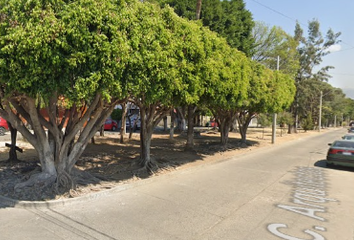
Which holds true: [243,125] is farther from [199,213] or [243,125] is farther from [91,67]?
[91,67]

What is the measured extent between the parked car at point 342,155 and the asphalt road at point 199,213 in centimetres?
294

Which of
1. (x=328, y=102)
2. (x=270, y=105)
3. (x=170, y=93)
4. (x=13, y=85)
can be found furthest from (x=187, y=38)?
(x=328, y=102)

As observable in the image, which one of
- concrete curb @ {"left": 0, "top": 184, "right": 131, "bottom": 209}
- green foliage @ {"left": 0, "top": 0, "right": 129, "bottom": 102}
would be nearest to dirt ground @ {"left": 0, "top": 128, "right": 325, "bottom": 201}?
concrete curb @ {"left": 0, "top": 184, "right": 131, "bottom": 209}

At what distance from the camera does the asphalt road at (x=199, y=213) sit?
4.82 metres

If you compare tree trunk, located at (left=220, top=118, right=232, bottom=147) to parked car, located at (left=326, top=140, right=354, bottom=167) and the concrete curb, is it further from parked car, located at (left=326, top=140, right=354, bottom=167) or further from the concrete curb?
the concrete curb

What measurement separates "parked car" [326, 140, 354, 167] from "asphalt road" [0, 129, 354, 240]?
294 cm

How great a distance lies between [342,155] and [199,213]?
897cm

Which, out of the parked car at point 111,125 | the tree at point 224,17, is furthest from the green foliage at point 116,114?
the tree at point 224,17

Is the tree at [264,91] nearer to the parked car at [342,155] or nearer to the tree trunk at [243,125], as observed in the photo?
the tree trunk at [243,125]

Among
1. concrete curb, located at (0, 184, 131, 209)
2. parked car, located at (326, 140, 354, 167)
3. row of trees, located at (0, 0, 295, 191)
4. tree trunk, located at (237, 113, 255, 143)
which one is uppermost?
row of trees, located at (0, 0, 295, 191)

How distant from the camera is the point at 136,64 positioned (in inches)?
239

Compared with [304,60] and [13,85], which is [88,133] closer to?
[13,85]

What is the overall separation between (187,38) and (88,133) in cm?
398

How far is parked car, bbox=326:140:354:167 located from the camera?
11664mm
